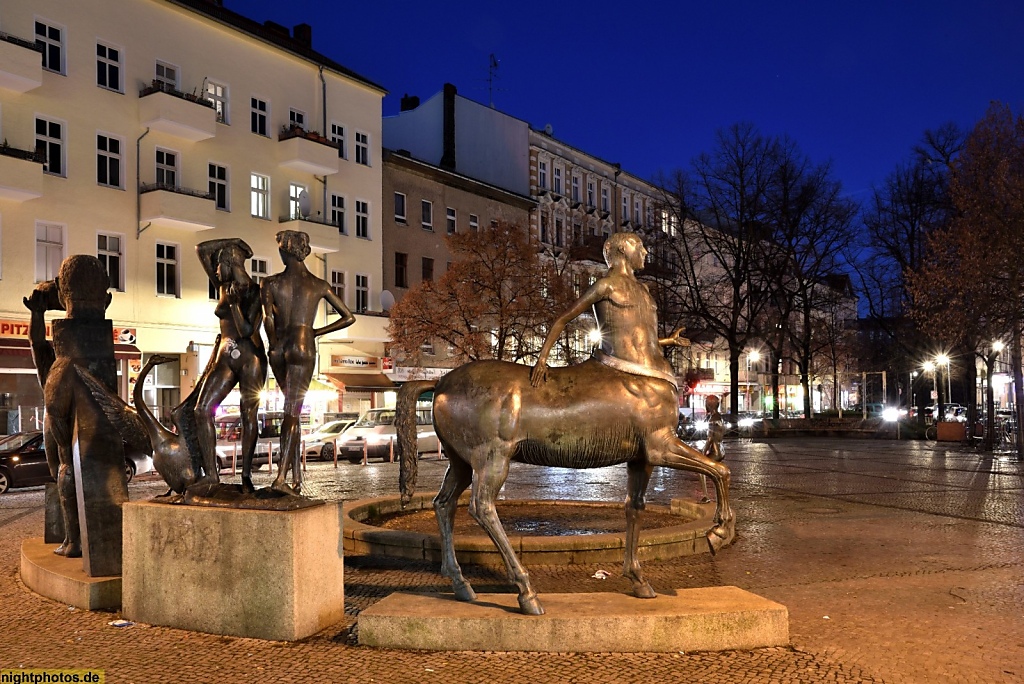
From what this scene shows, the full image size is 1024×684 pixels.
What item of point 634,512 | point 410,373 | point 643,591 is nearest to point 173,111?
point 410,373

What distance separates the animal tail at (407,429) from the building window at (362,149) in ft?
115

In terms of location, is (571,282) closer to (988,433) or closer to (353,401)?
(353,401)

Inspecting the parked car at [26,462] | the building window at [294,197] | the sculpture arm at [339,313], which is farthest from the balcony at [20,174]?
the sculpture arm at [339,313]

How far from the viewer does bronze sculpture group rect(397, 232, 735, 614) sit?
6496 mm

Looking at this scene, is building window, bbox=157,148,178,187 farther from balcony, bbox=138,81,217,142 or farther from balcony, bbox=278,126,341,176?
balcony, bbox=278,126,341,176

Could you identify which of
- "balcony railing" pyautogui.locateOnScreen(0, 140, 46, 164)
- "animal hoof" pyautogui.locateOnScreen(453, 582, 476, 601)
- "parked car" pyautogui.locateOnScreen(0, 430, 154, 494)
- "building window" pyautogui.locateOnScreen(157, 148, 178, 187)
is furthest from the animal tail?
"building window" pyautogui.locateOnScreen(157, 148, 178, 187)

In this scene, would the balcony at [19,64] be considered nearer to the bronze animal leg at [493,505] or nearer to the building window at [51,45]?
the building window at [51,45]

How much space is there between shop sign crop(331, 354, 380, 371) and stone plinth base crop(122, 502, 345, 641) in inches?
1250

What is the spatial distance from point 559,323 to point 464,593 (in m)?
1.98

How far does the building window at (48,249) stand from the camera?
28297 millimetres

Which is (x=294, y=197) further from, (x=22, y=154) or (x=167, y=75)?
(x=22, y=154)

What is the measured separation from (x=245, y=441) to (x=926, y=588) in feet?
19.6

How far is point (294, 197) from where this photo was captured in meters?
37.2

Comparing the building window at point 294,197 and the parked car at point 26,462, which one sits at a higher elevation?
the building window at point 294,197
